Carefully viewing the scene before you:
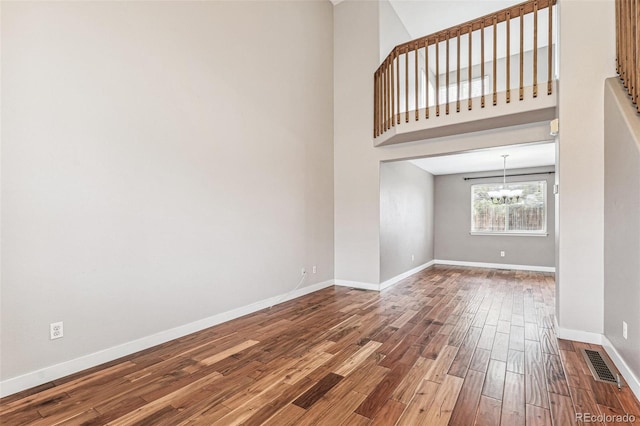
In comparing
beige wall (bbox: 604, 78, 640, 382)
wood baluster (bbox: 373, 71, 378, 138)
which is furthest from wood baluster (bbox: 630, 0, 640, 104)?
wood baluster (bbox: 373, 71, 378, 138)

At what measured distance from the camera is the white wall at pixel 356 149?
478 centimetres

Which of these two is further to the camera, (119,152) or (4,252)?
(119,152)

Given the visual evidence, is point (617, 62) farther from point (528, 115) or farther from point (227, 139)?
point (227, 139)

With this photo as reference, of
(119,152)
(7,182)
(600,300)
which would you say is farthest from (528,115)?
(7,182)

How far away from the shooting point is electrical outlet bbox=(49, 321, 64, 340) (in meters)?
2.14

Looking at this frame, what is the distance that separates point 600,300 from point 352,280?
3.06 m

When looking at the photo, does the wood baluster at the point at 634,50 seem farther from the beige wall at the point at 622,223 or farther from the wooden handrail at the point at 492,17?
the wooden handrail at the point at 492,17

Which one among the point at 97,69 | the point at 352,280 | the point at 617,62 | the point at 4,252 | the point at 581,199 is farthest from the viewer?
the point at 352,280

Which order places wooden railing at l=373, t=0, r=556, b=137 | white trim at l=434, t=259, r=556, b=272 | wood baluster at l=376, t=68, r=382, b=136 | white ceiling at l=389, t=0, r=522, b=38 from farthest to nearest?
white trim at l=434, t=259, r=556, b=272 < white ceiling at l=389, t=0, r=522, b=38 < wood baluster at l=376, t=68, r=382, b=136 < wooden railing at l=373, t=0, r=556, b=137

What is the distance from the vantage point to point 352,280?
4984mm

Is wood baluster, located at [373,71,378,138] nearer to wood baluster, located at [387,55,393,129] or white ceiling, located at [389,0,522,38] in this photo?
wood baluster, located at [387,55,393,129]

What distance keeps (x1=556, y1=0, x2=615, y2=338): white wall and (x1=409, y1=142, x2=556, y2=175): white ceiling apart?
1800 mm

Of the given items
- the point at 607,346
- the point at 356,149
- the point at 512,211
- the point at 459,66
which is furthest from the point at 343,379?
the point at 512,211

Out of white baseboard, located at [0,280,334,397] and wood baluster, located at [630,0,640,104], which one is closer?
white baseboard, located at [0,280,334,397]
